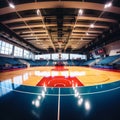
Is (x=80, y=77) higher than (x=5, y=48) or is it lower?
lower

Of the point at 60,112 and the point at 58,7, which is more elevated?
the point at 58,7

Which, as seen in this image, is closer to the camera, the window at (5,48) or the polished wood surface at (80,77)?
the polished wood surface at (80,77)

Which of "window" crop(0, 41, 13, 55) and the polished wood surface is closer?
the polished wood surface

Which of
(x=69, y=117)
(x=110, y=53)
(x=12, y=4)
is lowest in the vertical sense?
(x=69, y=117)

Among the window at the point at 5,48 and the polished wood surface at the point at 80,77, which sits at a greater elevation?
the window at the point at 5,48

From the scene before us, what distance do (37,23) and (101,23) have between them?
728cm

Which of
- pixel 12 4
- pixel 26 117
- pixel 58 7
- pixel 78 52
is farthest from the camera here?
pixel 78 52

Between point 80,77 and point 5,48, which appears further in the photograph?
point 5,48

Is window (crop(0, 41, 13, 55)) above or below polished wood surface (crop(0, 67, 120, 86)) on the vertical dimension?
above

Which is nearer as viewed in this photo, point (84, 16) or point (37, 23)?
point (84, 16)

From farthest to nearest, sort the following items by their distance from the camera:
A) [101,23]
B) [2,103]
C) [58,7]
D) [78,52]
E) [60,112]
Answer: [78,52] < [101,23] < [58,7] < [2,103] < [60,112]

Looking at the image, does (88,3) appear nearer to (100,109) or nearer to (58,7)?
(58,7)

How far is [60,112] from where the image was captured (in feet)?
10.2

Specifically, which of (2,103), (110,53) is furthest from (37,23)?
(110,53)
